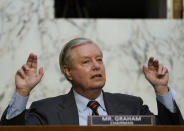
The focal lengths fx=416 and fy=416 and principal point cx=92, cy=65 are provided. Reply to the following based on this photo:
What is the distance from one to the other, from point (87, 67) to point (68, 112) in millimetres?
370

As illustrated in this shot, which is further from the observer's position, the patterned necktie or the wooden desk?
the patterned necktie

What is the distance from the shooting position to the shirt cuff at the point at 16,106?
9.53ft

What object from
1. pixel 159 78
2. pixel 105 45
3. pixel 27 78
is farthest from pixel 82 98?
pixel 105 45

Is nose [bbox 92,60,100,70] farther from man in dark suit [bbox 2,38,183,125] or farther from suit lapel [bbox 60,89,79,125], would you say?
suit lapel [bbox 60,89,79,125]

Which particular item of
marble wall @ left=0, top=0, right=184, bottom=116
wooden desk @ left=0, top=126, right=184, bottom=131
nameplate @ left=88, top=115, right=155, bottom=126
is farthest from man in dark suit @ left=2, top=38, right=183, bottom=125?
marble wall @ left=0, top=0, right=184, bottom=116

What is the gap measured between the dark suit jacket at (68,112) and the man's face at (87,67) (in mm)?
161

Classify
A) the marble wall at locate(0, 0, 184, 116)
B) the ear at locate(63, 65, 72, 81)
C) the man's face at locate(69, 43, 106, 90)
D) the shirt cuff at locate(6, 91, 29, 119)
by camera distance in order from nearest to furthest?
the shirt cuff at locate(6, 91, 29, 119) < the man's face at locate(69, 43, 106, 90) < the ear at locate(63, 65, 72, 81) < the marble wall at locate(0, 0, 184, 116)

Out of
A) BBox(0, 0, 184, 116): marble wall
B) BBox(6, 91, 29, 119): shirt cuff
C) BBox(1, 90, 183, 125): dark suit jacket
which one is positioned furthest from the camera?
BBox(0, 0, 184, 116): marble wall

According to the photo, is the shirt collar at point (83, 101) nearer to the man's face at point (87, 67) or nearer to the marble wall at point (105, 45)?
the man's face at point (87, 67)

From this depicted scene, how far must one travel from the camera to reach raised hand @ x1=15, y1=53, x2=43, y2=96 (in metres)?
2.91

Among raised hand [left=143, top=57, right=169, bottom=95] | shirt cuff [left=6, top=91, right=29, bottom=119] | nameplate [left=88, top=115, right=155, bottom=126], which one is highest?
raised hand [left=143, top=57, right=169, bottom=95]

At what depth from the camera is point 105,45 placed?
15.8ft

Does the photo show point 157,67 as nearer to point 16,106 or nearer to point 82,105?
point 82,105

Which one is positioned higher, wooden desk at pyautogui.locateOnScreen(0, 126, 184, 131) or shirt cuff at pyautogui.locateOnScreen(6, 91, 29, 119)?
shirt cuff at pyautogui.locateOnScreen(6, 91, 29, 119)
